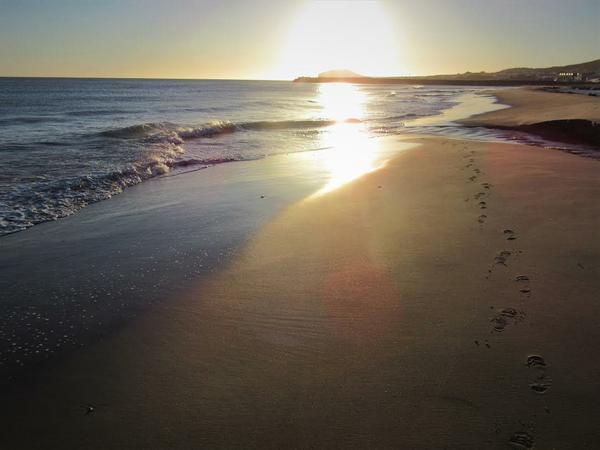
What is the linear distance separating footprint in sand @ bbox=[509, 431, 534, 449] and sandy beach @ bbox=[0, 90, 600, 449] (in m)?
0.01

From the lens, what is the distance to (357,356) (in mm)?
3205

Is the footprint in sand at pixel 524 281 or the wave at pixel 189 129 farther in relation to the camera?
the wave at pixel 189 129

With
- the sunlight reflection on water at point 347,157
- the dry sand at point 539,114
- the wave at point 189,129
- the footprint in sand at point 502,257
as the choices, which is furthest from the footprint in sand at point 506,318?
the dry sand at point 539,114

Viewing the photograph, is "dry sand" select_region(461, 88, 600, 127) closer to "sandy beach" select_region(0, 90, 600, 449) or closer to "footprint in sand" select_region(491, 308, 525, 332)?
"sandy beach" select_region(0, 90, 600, 449)

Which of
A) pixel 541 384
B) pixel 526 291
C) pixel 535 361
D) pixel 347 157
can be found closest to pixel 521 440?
pixel 541 384

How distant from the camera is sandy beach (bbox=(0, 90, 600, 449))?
2.54 metres

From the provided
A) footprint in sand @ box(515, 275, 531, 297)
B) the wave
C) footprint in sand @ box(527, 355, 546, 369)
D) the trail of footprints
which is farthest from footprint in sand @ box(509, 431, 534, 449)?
the wave

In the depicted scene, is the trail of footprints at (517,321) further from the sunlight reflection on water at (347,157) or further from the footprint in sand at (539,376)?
the sunlight reflection on water at (347,157)

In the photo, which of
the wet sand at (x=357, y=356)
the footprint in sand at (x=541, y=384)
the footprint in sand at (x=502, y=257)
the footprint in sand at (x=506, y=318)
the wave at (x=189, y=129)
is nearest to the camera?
the wet sand at (x=357, y=356)

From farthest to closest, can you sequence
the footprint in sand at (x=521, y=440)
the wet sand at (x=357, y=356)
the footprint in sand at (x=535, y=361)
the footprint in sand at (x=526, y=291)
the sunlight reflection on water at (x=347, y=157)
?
the sunlight reflection on water at (x=347, y=157) < the footprint in sand at (x=526, y=291) < the footprint in sand at (x=535, y=361) < the wet sand at (x=357, y=356) < the footprint in sand at (x=521, y=440)

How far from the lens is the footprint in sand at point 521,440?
7.70ft

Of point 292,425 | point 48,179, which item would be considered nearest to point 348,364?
point 292,425

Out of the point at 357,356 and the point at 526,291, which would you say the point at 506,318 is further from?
the point at 357,356

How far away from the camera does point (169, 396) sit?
284 centimetres
